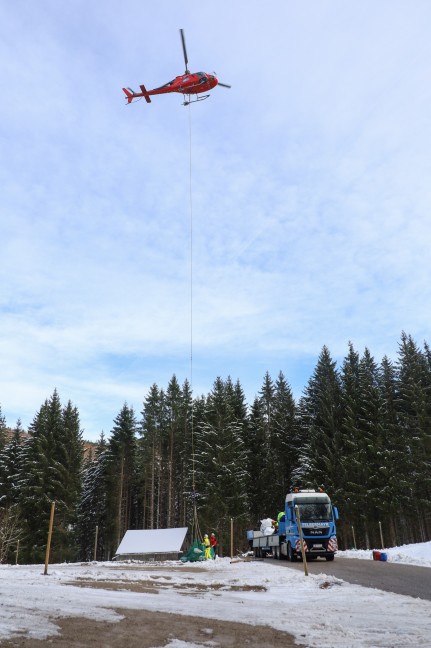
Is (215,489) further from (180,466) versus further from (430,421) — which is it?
(430,421)

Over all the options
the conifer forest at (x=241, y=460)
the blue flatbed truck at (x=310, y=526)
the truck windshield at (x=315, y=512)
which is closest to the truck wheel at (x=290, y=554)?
the blue flatbed truck at (x=310, y=526)

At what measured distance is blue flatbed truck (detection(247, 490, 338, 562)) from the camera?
24953 millimetres

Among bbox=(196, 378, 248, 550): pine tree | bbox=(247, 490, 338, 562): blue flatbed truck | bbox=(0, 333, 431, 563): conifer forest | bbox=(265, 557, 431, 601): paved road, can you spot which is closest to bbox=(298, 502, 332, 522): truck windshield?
bbox=(247, 490, 338, 562): blue flatbed truck

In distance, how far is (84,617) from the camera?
7.69 meters

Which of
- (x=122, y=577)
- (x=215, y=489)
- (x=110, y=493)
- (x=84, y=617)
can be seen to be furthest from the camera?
(x=110, y=493)

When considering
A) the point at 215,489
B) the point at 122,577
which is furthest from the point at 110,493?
the point at 122,577

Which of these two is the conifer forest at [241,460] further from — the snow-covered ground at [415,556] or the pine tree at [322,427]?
the snow-covered ground at [415,556]

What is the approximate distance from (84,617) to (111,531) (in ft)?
189

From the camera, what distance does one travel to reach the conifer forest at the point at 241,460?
49844 millimetres

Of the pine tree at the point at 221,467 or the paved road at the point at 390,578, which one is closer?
the paved road at the point at 390,578

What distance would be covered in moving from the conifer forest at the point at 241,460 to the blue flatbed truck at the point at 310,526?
1792 cm

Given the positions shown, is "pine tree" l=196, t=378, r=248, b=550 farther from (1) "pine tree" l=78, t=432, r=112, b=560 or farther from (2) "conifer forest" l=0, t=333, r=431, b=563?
(1) "pine tree" l=78, t=432, r=112, b=560

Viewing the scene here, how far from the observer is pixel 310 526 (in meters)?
25.0

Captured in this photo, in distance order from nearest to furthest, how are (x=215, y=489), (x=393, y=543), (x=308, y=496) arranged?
1. (x=308, y=496)
2. (x=393, y=543)
3. (x=215, y=489)
